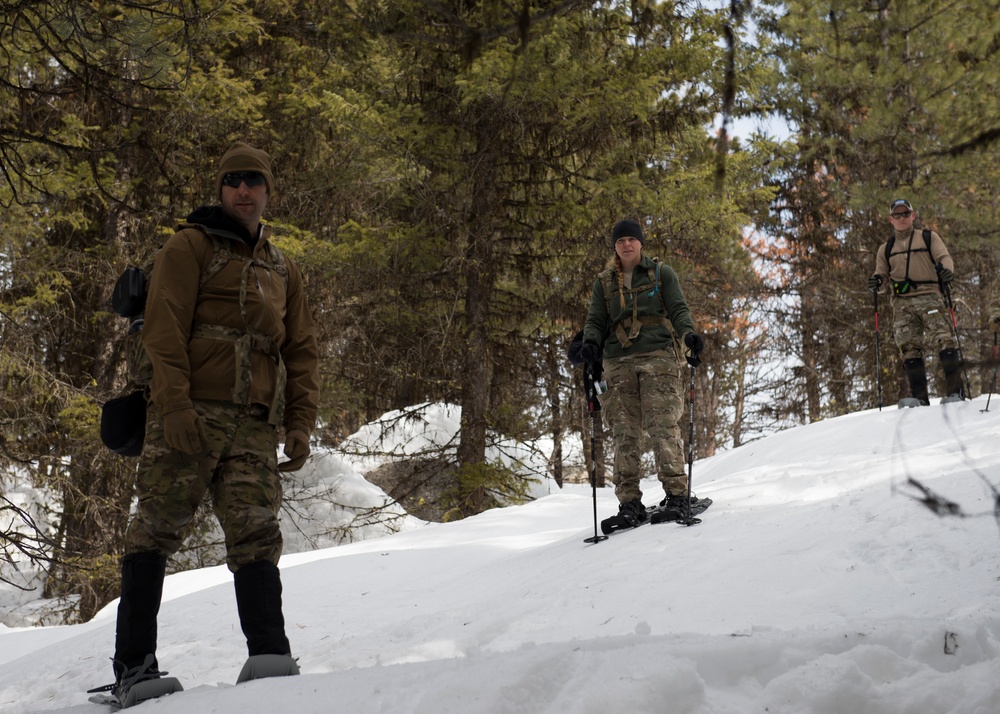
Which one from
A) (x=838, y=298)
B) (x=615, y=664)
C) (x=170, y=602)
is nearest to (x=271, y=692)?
(x=615, y=664)

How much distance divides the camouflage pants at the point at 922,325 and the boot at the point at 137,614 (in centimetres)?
929

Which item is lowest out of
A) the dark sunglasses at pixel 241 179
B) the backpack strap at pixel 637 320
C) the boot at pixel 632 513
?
the boot at pixel 632 513

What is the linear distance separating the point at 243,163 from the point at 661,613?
3.07 m

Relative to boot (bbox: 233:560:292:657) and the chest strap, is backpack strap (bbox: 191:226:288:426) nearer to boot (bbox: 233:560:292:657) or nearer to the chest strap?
the chest strap

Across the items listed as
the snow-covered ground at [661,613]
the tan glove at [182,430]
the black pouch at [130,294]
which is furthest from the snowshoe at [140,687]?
the black pouch at [130,294]

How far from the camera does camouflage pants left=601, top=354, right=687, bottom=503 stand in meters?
6.57

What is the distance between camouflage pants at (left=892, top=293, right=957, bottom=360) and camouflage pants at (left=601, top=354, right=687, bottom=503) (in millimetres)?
4984

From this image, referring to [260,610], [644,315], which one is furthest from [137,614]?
[644,315]

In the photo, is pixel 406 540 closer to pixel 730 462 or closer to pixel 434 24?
pixel 730 462

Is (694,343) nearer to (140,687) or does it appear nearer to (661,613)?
(661,613)

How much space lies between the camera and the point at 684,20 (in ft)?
34.3

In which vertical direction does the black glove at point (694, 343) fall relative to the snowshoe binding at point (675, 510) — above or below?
above

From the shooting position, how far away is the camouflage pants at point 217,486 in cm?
356

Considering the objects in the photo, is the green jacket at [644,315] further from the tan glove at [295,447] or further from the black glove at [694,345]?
the tan glove at [295,447]
